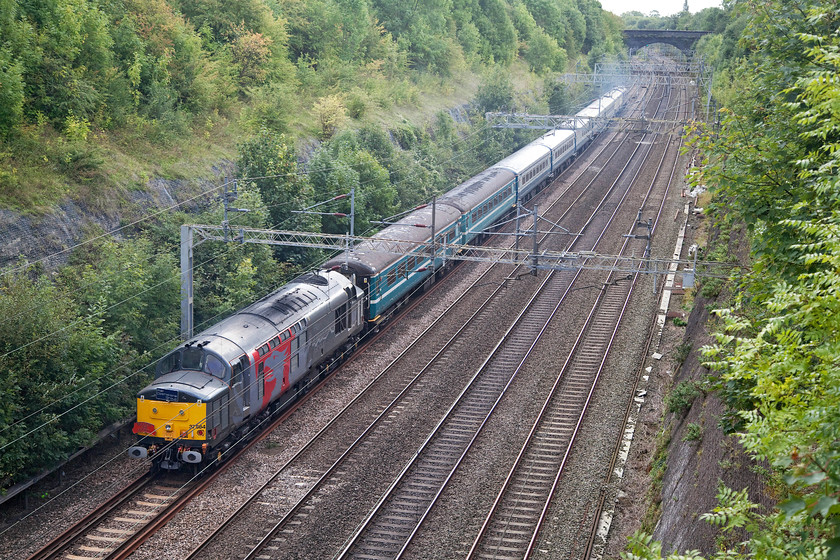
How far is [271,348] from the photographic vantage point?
21.0 meters

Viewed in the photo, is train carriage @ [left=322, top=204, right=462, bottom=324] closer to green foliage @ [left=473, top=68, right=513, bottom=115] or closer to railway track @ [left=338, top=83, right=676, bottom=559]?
railway track @ [left=338, top=83, right=676, bottom=559]

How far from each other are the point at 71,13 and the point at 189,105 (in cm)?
838

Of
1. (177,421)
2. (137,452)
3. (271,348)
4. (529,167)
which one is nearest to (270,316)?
(271,348)

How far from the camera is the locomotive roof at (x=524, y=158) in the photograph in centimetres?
4480

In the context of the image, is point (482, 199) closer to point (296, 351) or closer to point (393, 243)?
point (393, 243)

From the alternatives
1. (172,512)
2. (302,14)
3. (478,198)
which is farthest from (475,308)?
(302,14)

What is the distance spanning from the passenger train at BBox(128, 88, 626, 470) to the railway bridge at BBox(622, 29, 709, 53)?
91.7 m

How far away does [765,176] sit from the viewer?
45.8 feet

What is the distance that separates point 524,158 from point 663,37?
80.0 meters

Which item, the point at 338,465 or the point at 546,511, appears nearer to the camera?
the point at 546,511

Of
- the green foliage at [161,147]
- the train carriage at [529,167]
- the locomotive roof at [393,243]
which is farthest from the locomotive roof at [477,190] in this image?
the green foliage at [161,147]

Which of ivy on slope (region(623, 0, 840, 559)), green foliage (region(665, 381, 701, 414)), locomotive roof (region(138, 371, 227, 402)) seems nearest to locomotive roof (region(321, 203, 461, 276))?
locomotive roof (region(138, 371, 227, 402))

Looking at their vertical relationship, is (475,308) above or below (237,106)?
below

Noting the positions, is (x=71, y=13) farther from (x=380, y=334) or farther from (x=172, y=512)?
(x=172, y=512)
